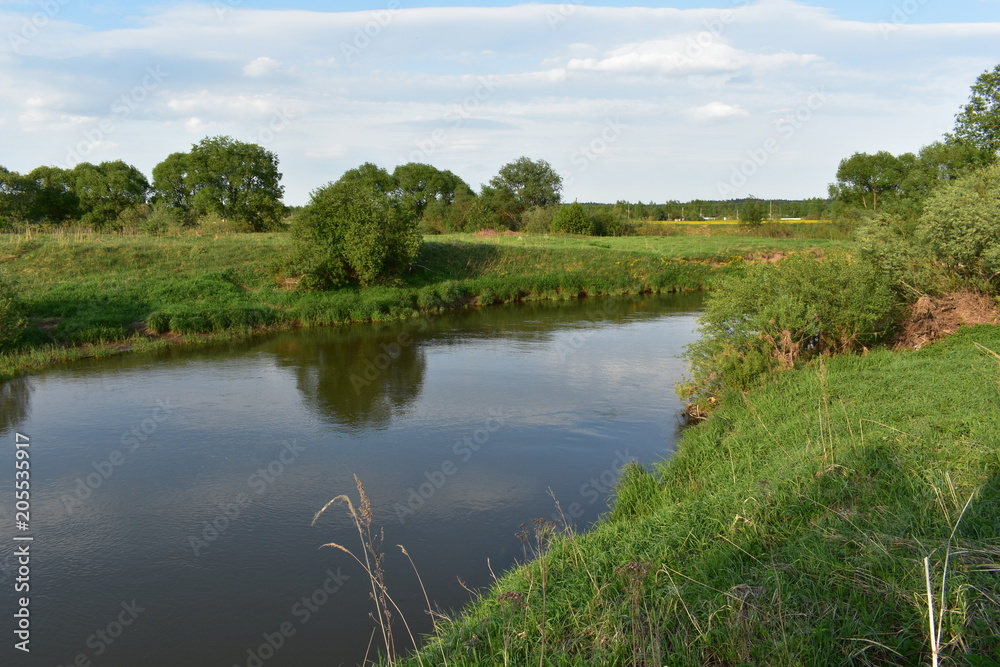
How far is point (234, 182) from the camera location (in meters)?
47.0

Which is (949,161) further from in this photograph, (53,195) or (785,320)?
(53,195)

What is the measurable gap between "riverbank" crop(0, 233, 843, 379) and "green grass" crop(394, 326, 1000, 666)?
16205 millimetres

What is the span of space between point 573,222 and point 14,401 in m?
46.3

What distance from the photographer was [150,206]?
51031mm

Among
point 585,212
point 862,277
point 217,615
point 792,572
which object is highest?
point 585,212

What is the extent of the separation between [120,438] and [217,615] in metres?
6.48

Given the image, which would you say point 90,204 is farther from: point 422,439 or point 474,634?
point 474,634

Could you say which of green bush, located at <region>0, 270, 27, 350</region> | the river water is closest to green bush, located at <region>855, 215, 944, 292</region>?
the river water

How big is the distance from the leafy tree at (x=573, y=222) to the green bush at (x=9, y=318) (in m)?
42.4

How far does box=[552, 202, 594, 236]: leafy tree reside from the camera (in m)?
55.9

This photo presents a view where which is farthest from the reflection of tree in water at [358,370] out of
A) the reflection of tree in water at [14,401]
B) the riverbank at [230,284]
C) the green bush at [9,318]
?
the green bush at [9,318]

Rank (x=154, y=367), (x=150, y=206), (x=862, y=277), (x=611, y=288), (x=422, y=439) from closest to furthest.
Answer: (x=422, y=439), (x=862, y=277), (x=154, y=367), (x=611, y=288), (x=150, y=206)

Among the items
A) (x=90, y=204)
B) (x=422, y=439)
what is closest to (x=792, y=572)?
(x=422, y=439)

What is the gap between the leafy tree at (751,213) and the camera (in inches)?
2379
